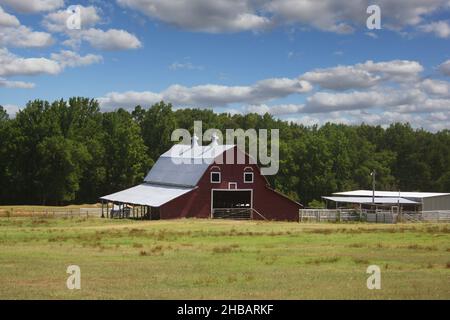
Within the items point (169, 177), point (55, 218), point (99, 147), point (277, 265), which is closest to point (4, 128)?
point (99, 147)

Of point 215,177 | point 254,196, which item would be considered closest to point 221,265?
point 215,177

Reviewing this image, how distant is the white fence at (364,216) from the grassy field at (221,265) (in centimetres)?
2387

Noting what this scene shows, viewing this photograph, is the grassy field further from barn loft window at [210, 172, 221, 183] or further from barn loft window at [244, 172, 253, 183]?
barn loft window at [244, 172, 253, 183]

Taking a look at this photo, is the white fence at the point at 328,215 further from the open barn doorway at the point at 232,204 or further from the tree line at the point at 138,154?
the tree line at the point at 138,154

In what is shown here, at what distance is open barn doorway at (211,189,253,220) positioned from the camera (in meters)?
60.2

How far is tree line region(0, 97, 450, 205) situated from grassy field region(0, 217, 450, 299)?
168ft

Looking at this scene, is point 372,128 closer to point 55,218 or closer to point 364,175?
point 364,175

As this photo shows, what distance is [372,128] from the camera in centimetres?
14475

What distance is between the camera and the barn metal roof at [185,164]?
61.2 m

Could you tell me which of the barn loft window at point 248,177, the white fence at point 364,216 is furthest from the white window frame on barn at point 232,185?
the white fence at point 364,216

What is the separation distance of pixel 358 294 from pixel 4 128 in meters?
78.3

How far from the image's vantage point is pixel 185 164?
66438 millimetres

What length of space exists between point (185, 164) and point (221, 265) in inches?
1735

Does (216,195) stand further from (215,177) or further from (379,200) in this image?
(379,200)
